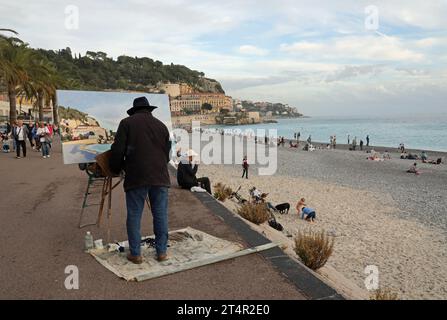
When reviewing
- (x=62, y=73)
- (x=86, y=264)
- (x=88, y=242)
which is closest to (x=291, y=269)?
(x=86, y=264)

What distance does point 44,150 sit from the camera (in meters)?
15.8

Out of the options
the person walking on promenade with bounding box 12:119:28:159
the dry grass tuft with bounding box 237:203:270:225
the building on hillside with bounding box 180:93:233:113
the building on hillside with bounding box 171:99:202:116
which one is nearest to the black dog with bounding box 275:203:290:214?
the dry grass tuft with bounding box 237:203:270:225

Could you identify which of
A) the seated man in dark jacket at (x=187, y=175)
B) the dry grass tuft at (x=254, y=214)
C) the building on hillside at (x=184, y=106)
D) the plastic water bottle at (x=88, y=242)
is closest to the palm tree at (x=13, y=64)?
the seated man in dark jacket at (x=187, y=175)

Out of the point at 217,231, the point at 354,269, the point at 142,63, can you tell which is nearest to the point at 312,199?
the point at 354,269

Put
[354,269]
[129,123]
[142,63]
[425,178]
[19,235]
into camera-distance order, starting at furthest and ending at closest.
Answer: [142,63]
[425,178]
[354,269]
[19,235]
[129,123]

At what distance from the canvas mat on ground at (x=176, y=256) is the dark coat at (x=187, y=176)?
12.6 ft

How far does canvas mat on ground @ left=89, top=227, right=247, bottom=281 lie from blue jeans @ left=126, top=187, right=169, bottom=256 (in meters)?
0.19

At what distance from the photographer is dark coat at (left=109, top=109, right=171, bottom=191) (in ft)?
12.8

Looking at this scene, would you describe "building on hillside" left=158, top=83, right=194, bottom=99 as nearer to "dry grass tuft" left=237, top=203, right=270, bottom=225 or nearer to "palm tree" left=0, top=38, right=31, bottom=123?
"palm tree" left=0, top=38, right=31, bottom=123

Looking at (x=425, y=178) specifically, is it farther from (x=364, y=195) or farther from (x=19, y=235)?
(x=19, y=235)

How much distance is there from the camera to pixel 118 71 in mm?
142875

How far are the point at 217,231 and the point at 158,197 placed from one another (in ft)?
5.62

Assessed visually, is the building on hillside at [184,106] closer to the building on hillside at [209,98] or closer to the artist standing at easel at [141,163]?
the building on hillside at [209,98]

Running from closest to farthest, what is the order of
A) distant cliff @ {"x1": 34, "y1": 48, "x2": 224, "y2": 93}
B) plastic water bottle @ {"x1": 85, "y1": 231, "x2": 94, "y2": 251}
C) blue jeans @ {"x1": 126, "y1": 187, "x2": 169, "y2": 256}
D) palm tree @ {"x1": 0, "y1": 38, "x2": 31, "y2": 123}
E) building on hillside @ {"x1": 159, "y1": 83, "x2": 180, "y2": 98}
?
blue jeans @ {"x1": 126, "y1": 187, "x2": 169, "y2": 256}, plastic water bottle @ {"x1": 85, "y1": 231, "x2": 94, "y2": 251}, palm tree @ {"x1": 0, "y1": 38, "x2": 31, "y2": 123}, distant cliff @ {"x1": 34, "y1": 48, "x2": 224, "y2": 93}, building on hillside @ {"x1": 159, "y1": 83, "x2": 180, "y2": 98}
